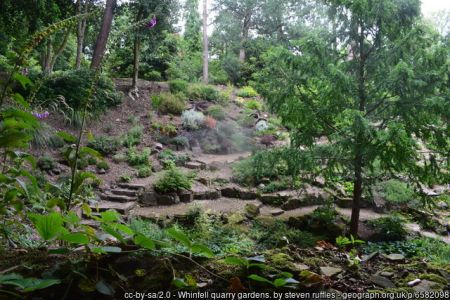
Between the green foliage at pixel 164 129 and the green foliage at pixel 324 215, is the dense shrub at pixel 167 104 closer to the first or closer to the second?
the green foliage at pixel 164 129

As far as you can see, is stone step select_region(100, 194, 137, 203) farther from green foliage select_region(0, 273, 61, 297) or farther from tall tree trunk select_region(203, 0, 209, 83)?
tall tree trunk select_region(203, 0, 209, 83)

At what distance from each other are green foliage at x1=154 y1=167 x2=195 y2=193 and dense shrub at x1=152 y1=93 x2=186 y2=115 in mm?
4954

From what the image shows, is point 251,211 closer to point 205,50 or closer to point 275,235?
point 275,235

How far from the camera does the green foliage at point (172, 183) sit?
325 inches

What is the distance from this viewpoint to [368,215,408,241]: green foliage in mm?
6840

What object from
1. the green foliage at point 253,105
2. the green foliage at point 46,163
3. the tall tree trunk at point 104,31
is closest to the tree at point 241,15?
the green foliage at point 253,105

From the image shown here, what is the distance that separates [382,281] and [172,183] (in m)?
6.87

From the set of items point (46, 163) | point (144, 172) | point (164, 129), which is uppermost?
point (164, 129)

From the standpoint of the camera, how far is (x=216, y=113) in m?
13.5

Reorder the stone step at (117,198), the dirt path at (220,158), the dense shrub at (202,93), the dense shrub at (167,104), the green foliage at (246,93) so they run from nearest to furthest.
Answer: the stone step at (117,198) → the dirt path at (220,158) → the dense shrub at (167,104) → the dense shrub at (202,93) → the green foliage at (246,93)

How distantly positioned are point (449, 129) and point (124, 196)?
646 cm

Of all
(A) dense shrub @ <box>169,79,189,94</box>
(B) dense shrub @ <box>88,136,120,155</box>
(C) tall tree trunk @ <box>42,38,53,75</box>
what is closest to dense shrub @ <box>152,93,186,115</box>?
(A) dense shrub @ <box>169,79,189,94</box>

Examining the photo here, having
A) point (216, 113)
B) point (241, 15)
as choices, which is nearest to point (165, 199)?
point (216, 113)

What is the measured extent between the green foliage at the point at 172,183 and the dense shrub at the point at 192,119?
150 inches
